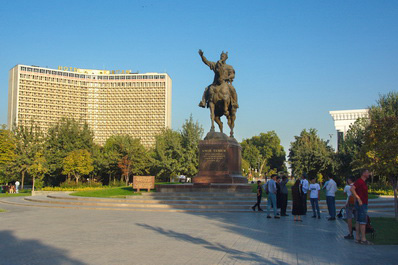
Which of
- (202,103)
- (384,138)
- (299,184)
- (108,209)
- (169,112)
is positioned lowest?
(108,209)

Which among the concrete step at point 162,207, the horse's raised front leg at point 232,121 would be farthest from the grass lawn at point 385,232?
the horse's raised front leg at point 232,121

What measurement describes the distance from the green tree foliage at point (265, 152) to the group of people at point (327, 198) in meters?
82.3

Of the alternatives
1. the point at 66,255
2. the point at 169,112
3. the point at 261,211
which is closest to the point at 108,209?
the point at 261,211

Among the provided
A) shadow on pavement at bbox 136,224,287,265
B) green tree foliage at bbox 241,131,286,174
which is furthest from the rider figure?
green tree foliage at bbox 241,131,286,174

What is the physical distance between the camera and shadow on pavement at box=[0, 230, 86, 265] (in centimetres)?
684

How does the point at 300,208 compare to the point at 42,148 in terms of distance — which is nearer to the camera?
the point at 300,208

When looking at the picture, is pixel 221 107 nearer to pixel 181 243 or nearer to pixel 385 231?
pixel 385 231

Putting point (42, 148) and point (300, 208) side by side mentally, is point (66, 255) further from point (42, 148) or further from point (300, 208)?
point (42, 148)

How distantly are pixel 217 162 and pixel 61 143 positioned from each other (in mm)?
27059

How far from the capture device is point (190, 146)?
4188 cm

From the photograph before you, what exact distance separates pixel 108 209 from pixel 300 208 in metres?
8.78

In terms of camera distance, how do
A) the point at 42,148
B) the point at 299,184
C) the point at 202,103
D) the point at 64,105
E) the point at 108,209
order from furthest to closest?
the point at 64,105 < the point at 42,148 < the point at 202,103 < the point at 108,209 < the point at 299,184

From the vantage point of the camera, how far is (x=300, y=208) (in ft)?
42.5

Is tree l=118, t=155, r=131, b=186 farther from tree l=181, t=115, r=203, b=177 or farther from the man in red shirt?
the man in red shirt
